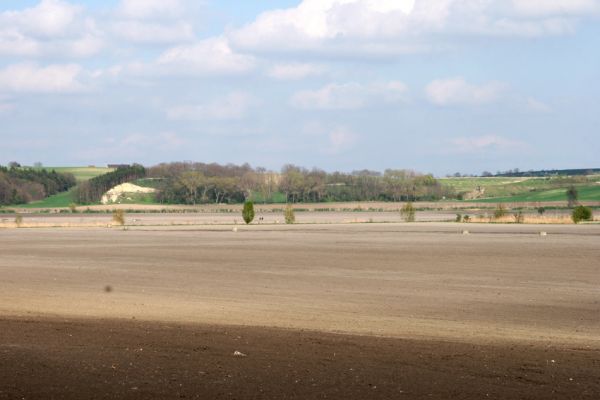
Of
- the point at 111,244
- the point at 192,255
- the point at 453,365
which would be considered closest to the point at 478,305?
the point at 453,365

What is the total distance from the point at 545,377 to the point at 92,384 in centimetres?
518

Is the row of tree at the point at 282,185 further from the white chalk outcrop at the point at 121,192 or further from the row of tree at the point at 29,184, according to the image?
the row of tree at the point at 29,184

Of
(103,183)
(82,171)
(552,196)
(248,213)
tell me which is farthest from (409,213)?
(82,171)

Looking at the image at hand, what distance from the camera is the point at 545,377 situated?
1041 centimetres

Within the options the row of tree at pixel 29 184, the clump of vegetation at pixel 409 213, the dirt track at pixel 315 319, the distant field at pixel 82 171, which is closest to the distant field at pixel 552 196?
the clump of vegetation at pixel 409 213

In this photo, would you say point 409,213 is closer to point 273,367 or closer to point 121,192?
point 273,367

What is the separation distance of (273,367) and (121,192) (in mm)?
137206

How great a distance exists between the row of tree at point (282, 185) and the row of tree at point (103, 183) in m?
2.73

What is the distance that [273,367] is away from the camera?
1087 cm

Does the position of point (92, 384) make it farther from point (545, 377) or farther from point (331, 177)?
point (331, 177)

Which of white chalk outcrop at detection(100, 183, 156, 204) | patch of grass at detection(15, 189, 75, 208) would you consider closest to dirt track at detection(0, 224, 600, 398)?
white chalk outcrop at detection(100, 183, 156, 204)

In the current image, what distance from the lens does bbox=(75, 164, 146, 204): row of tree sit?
473ft

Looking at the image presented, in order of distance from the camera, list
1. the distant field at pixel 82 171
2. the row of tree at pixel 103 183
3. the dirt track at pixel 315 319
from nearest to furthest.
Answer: the dirt track at pixel 315 319 → the row of tree at pixel 103 183 → the distant field at pixel 82 171

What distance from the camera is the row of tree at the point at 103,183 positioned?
144 m
